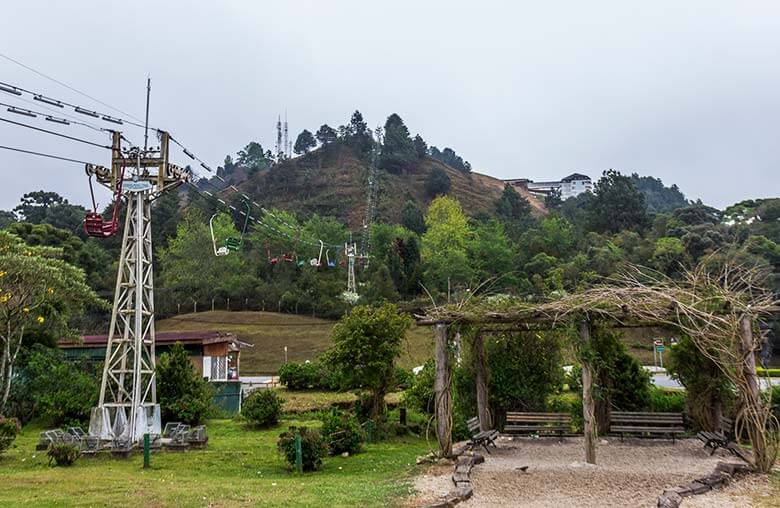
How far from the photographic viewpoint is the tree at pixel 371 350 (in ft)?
57.2

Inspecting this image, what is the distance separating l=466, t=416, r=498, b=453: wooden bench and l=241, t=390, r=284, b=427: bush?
7.63 meters

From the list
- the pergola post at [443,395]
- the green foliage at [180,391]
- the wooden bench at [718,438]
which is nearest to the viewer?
the pergola post at [443,395]

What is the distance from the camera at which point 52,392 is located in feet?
65.4

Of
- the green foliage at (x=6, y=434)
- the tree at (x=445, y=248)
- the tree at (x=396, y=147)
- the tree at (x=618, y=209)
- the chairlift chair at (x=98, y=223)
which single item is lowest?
the green foliage at (x=6, y=434)

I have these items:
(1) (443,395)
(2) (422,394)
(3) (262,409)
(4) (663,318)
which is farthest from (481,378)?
(3) (262,409)

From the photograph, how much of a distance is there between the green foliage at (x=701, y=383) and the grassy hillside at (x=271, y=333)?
2508 centimetres

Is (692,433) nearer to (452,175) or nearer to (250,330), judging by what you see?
(250,330)

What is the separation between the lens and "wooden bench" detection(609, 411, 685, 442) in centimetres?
1428

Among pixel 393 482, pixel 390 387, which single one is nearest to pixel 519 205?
pixel 390 387

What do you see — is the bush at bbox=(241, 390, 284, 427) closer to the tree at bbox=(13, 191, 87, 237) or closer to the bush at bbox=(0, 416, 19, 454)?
the bush at bbox=(0, 416, 19, 454)

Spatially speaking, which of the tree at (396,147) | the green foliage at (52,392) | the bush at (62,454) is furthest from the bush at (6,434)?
the tree at (396,147)

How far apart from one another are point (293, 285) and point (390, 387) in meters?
46.5

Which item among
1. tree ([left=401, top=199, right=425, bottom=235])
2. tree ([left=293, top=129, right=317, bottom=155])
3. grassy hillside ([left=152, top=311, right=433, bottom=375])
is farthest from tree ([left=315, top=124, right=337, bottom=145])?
grassy hillside ([left=152, top=311, right=433, bottom=375])

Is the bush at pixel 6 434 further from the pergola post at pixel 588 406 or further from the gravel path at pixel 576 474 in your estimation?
the pergola post at pixel 588 406
